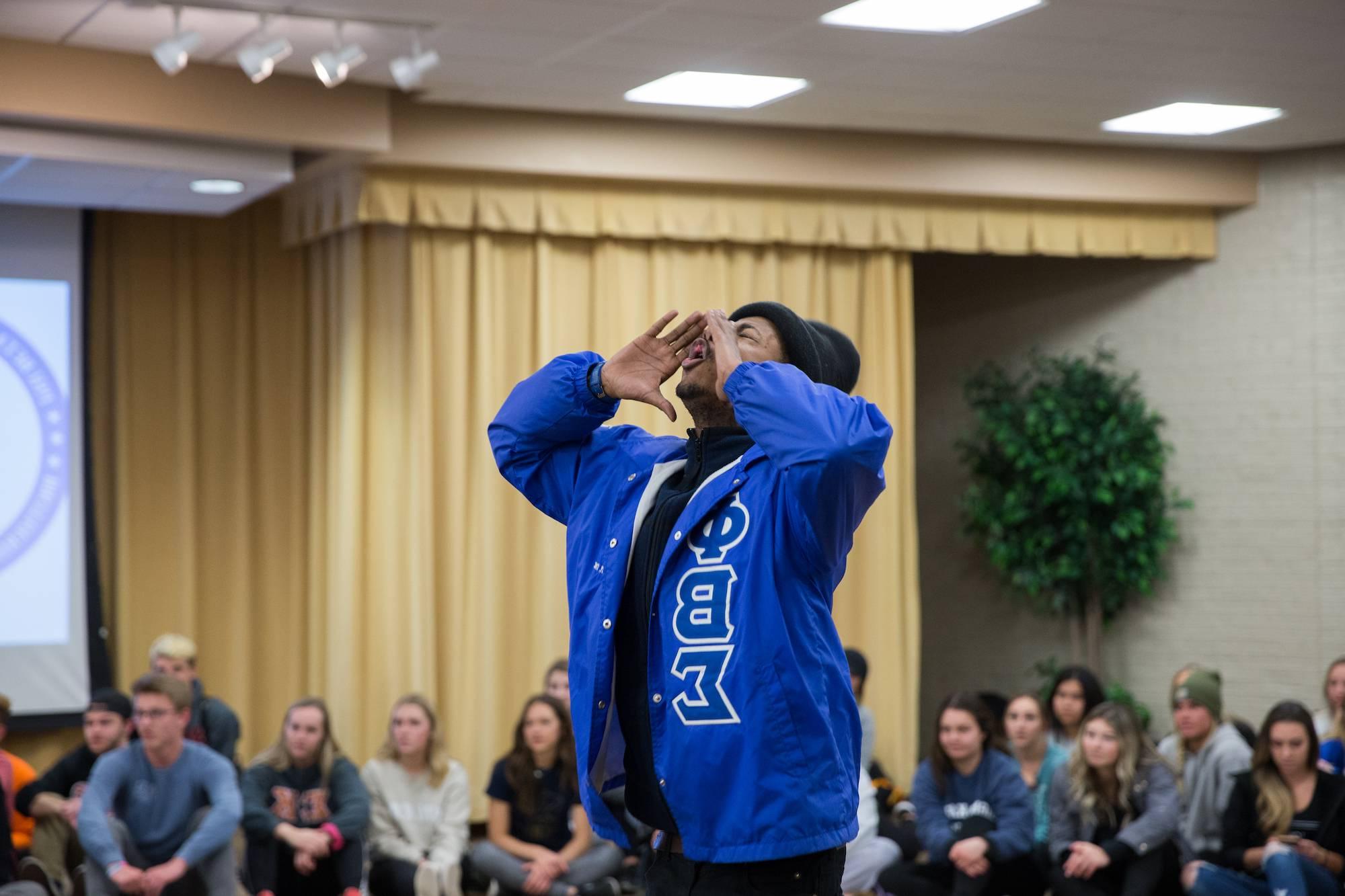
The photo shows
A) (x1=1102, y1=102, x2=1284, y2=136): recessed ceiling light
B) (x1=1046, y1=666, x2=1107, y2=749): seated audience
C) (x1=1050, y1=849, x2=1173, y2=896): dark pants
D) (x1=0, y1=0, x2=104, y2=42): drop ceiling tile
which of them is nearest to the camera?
(x1=0, y1=0, x2=104, y2=42): drop ceiling tile

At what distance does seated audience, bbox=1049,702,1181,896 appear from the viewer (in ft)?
17.6

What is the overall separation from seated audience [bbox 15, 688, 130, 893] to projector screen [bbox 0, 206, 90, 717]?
3.09 feet

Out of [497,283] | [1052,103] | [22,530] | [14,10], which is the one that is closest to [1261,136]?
[1052,103]

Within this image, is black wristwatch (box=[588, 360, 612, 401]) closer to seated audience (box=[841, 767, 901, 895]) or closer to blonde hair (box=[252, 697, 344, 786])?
seated audience (box=[841, 767, 901, 895])

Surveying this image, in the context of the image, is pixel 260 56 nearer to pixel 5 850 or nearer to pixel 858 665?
pixel 5 850

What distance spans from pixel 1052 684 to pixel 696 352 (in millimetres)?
5847

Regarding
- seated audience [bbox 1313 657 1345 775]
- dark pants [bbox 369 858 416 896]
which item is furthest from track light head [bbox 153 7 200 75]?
seated audience [bbox 1313 657 1345 775]

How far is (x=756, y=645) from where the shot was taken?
1.96m

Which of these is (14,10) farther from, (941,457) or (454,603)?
(941,457)

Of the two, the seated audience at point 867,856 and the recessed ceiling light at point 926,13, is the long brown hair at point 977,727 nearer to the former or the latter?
the seated audience at point 867,856

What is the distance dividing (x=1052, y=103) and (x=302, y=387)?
359 centimetres

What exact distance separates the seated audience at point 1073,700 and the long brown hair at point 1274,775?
94 cm

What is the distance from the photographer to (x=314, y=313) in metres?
6.86

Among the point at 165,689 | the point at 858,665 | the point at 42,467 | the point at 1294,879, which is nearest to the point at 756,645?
the point at 165,689
